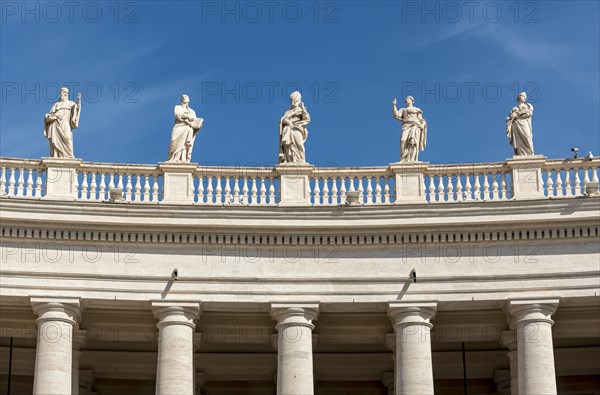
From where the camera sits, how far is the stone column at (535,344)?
48531 millimetres

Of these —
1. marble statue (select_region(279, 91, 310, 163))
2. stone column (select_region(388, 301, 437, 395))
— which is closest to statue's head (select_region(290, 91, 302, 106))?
marble statue (select_region(279, 91, 310, 163))

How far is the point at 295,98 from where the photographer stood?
5278 cm

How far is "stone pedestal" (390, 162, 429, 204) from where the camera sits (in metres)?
51.6

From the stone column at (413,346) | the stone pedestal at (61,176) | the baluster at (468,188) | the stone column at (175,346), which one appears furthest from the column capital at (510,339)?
the stone pedestal at (61,176)

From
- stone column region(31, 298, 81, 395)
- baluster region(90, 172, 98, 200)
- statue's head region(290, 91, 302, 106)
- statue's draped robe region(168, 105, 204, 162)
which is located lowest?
stone column region(31, 298, 81, 395)

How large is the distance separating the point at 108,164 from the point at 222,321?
5803 millimetres

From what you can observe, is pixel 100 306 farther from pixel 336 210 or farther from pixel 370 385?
pixel 370 385

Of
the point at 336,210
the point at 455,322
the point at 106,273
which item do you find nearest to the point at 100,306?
the point at 106,273

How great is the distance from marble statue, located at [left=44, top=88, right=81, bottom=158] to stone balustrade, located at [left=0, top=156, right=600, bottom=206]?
61cm

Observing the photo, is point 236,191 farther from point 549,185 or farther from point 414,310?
point 549,185

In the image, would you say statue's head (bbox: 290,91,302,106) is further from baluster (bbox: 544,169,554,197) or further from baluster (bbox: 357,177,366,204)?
baluster (bbox: 544,169,554,197)

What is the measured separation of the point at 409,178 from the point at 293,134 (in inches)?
149

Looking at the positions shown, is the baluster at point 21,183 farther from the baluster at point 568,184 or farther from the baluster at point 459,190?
the baluster at point 568,184

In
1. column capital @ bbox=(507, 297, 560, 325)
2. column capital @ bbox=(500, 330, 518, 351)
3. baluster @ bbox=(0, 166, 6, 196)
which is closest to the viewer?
column capital @ bbox=(507, 297, 560, 325)
